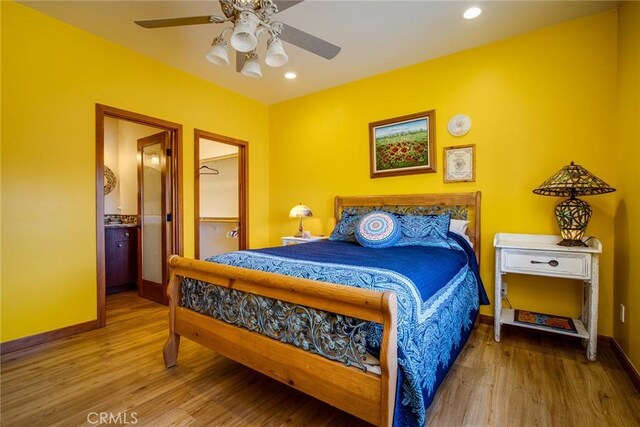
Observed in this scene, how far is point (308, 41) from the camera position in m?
1.99

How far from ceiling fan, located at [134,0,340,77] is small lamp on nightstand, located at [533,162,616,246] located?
1.93m

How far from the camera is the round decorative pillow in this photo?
8.14 feet

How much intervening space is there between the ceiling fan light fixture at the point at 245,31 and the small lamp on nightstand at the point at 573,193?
2340 mm

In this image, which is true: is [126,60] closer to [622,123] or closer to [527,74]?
[527,74]

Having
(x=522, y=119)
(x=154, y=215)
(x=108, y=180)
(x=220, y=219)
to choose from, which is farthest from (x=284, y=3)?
(x=108, y=180)

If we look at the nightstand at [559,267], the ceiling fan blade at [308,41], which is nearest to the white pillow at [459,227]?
the nightstand at [559,267]

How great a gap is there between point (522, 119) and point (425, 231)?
54.0 inches

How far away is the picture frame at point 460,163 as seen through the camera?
290 centimetres

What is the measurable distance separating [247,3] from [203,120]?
2282 millimetres

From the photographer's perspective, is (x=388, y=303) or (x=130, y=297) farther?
(x=130, y=297)

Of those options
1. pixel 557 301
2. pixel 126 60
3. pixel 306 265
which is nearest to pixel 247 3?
pixel 306 265

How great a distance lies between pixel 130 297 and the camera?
375cm

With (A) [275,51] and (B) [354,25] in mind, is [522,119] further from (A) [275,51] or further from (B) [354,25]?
(A) [275,51]

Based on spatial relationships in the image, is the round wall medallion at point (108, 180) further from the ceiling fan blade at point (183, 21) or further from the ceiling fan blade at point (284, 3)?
the ceiling fan blade at point (284, 3)
